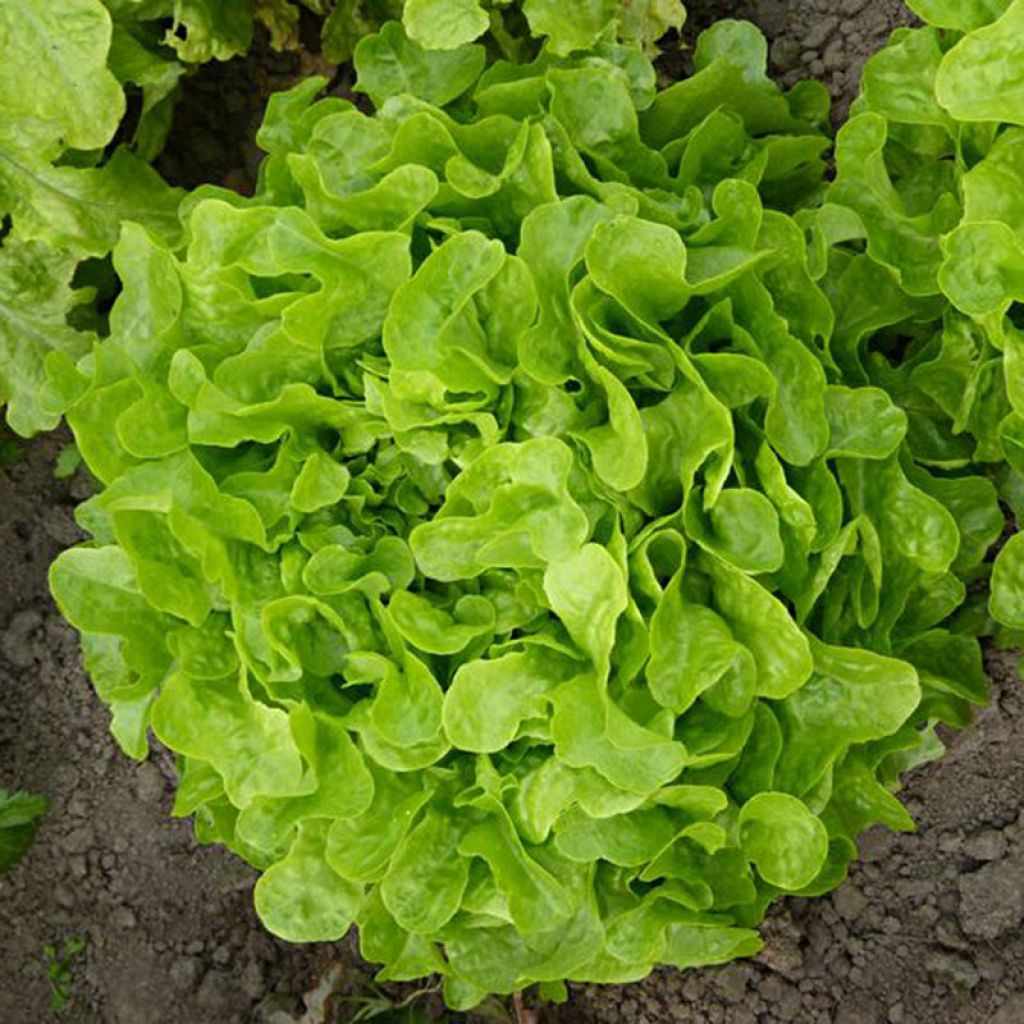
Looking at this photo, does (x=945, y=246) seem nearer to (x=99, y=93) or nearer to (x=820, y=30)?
(x=820, y=30)

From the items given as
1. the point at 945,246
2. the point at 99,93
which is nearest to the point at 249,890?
the point at 99,93

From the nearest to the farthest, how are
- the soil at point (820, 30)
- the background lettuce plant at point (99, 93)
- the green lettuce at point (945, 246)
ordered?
the green lettuce at point (945, 246) < the background lettuce plant at point (99, 93) < the soil at point (820, 30)

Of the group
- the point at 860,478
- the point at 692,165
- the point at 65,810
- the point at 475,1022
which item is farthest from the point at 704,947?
the point at 65,810

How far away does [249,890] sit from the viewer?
2670mm

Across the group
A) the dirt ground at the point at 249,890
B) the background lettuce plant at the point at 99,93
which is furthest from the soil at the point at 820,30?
the background lettuce plant at the point at 99,93

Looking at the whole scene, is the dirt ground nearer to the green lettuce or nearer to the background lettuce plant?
the background lettuce plant

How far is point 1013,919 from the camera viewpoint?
2.29 meters

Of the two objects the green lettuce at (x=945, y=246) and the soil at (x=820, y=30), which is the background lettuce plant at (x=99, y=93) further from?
the green lettuce at (x=945, y=246)

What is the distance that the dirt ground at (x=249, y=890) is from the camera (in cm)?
230

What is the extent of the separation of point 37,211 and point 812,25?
1.18 meters

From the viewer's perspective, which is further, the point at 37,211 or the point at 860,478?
the point at 37,211

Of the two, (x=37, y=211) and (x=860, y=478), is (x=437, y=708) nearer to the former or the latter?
(x=860, y=478)

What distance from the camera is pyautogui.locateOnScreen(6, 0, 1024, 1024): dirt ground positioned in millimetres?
2301

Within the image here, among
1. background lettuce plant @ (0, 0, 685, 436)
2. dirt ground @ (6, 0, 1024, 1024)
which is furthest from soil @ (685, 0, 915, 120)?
background lettuce plant @ (0, 0, 685, 436)
